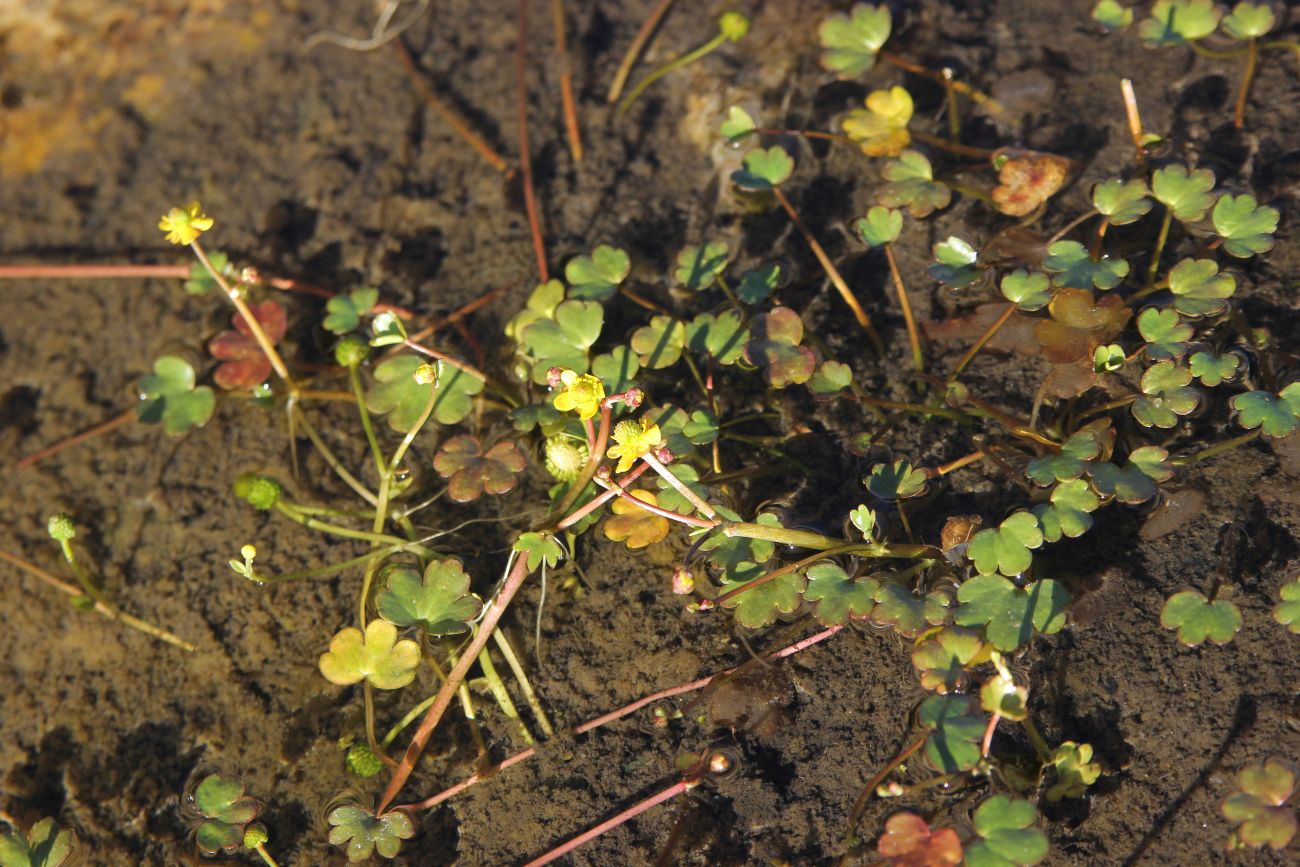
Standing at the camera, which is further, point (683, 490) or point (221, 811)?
point (221, 811)

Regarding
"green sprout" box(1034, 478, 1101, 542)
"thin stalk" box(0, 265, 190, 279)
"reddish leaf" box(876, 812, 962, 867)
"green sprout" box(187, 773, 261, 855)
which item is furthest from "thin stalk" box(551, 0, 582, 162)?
"reddish leaf" box(876, 812, 962, 867)

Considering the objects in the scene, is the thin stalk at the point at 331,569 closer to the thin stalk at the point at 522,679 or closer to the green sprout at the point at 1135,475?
the thin stalk at the point at 522,679

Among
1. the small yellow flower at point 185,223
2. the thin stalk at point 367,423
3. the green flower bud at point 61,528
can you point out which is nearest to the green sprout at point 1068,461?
the thin stalk at point 367,423

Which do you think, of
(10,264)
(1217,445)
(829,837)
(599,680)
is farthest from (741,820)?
(10,264)

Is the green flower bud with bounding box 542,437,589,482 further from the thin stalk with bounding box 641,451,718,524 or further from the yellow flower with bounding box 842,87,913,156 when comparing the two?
the yellow flower with bounding box 842,87,913,156

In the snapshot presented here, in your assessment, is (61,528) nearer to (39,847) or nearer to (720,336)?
(39,847)

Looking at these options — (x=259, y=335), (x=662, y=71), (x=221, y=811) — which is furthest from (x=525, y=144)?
(x=221, y=811)
